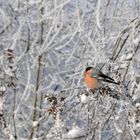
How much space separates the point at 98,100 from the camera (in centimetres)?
308

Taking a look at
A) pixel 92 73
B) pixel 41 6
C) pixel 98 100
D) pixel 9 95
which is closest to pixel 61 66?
pixel 9 95

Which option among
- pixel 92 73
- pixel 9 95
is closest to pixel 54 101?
pixel 92 73

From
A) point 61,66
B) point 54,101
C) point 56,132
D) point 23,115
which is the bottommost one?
point 23,115

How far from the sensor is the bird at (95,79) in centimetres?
330

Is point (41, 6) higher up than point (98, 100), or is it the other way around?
point (41, 6)

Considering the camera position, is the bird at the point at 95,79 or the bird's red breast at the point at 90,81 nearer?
the bird at the point at 95,79

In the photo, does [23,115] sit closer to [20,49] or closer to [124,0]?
[20,49]

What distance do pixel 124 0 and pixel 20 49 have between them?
2214 mm

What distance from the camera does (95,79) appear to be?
11.7 feet

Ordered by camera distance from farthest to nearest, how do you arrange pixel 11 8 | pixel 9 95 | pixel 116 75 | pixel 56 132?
pixel 9 95 < pixel 11 8 < pixel 116 75 < pixel 56 132

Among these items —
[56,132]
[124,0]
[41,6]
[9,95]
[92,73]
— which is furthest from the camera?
[9,95]

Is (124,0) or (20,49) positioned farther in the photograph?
(20,49)

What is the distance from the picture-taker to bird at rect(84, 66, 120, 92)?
3296 mm

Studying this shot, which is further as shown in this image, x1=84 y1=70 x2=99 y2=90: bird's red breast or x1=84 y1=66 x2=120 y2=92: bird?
x1=84 y1=70 x2=99 y2=90: bird's red breast
